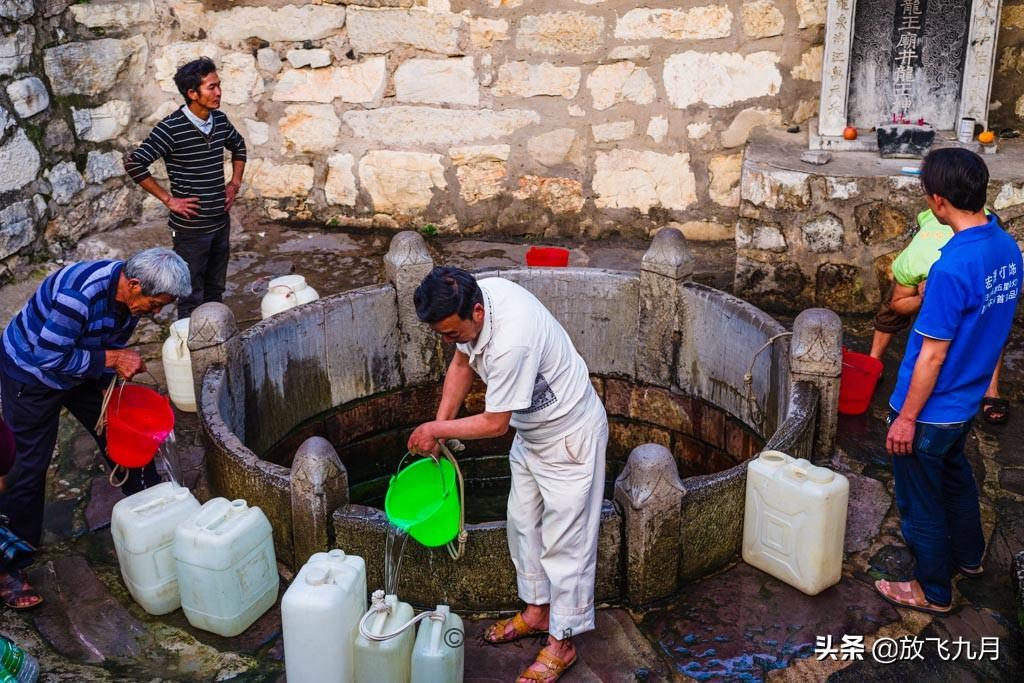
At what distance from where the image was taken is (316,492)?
4.54 metres

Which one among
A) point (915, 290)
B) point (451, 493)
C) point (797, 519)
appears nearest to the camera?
point (451, 493)

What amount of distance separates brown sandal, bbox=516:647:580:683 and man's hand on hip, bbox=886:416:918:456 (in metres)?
1.51

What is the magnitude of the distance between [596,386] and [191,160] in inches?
111

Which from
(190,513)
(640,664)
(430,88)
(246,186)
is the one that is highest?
(430,88)

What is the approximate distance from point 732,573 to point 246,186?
5.29 m

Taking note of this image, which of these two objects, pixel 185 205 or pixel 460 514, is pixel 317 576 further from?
pixel 185 205

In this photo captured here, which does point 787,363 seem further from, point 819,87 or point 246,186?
point 246,186

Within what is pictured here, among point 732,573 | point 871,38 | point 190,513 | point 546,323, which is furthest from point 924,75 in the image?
point 190,513

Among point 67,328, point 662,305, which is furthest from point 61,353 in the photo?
point 662,305

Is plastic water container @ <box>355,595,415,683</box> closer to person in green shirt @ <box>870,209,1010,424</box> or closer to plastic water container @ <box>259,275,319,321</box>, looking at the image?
plastic water container @ <box>259,275,319,321</box>

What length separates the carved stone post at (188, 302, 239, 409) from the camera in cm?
550

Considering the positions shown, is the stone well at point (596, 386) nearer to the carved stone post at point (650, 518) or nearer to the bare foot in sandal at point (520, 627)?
the carved stone post at point (650, 518)

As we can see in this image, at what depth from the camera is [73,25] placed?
8.05 metres

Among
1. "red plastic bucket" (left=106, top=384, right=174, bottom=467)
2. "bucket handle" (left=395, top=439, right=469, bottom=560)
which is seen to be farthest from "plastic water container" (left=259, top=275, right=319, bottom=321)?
"bucket handle" (left=395, top=439, right=469, bottom=560)
